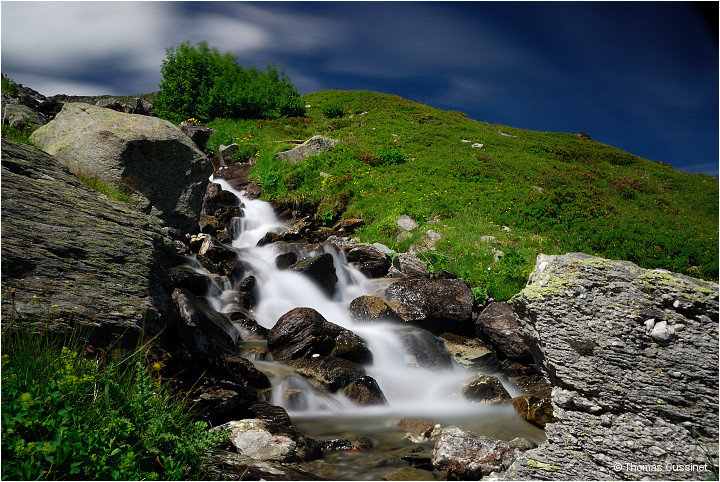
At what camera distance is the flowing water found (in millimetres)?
7355

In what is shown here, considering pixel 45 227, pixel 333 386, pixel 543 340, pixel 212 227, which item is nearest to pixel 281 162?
pixel 212 227

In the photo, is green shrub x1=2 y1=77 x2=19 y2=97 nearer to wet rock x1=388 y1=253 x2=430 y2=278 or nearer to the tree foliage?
the tree foliage

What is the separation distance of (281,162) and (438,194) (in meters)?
10.5

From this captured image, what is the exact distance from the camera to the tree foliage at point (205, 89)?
35.0m

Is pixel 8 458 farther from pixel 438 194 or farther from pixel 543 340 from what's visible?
pixel 438 194

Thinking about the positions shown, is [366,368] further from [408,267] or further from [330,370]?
[408,267]

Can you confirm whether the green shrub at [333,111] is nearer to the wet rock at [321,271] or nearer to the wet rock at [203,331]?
the wet rock at [321,271]

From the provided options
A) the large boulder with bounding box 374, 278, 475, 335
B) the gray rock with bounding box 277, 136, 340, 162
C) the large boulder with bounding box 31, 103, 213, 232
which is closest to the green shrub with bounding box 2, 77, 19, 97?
the gray rock with bounding box 277, 136, 340, 162

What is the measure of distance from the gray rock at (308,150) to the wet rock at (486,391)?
67.3 ft

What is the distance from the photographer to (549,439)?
4230mm

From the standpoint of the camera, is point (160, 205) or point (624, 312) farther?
point (160, 205)

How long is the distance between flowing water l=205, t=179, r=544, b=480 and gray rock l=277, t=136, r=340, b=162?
12613mm

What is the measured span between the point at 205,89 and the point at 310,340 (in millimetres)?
31776

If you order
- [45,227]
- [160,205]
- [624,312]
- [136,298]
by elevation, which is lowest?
[136,298]
